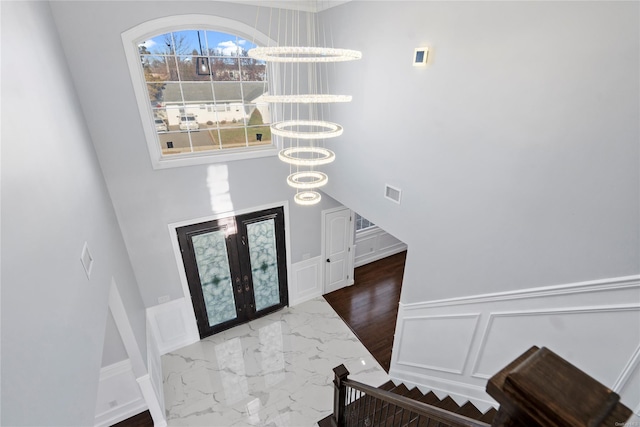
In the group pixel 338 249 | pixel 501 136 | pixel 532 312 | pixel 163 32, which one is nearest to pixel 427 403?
pixel 532 312

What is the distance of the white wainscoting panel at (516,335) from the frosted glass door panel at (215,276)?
296 centimetres

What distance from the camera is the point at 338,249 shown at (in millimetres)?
6379

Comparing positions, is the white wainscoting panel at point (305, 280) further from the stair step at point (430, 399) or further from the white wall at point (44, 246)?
the white wall at point (44, 246)

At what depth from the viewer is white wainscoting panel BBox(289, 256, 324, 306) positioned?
6.04m

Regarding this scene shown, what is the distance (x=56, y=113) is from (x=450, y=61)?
3.34 m

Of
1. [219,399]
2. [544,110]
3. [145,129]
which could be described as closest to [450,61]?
[544,110]

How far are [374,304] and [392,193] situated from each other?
322 cm

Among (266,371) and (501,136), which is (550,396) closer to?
(501,136)

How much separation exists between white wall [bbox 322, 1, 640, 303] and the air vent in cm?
8

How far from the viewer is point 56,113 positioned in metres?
2.51

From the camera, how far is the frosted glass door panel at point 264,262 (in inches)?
212

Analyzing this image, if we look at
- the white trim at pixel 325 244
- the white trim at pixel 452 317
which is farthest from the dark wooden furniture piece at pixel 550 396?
the white trim at pixel 325 244

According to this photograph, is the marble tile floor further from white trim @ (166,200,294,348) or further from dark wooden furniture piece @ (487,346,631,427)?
dark wooden furniture piece @ (487,346,631,427)

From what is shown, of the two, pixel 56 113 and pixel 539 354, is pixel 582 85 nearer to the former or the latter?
pixel 539 354
